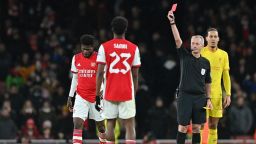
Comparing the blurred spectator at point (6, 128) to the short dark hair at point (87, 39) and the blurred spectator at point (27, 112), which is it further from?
the short dark hair at point (87, 39)

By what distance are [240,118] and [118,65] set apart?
10.3 meters

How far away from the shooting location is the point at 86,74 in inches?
644

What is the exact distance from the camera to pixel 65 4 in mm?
27906

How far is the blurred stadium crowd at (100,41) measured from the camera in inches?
918

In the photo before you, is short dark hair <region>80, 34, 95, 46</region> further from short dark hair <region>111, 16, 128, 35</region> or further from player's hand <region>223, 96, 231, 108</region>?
player's hand <region>223, 96, 231, 108</region>

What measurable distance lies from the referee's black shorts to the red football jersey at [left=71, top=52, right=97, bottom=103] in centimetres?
193

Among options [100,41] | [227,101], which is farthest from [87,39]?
[100,41]

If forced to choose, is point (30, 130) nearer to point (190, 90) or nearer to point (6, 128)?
point (6, 128)

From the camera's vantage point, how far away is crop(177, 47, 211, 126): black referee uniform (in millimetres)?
15336

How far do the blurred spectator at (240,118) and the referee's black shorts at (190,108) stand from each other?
8.31 m

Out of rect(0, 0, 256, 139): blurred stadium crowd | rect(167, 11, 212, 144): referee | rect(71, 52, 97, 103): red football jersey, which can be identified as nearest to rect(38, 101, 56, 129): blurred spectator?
rect(0, 0, 256, 139): blurred stadium crowd

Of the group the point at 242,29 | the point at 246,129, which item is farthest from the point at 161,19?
the point at 246,129

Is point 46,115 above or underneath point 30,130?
above

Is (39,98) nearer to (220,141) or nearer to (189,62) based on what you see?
(220,141)
